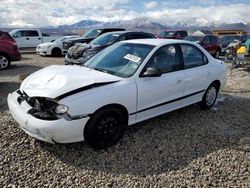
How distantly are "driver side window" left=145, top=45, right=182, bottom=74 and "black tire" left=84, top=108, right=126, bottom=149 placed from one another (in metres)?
1.03

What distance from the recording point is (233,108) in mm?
6273

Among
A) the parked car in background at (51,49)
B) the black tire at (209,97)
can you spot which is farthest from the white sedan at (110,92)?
the parked car in background at (51,49)

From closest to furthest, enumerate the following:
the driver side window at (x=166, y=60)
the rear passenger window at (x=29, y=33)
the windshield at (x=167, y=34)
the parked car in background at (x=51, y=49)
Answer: the driver side window at (x=166, y=60)
the parked car in background at (x=51, y=49)
the rear passenger window at (x=29, y=33)
the windshield at (x=167, y=34)

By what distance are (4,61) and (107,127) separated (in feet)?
27.6

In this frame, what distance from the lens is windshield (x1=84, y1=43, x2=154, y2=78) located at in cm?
446

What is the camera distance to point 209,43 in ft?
54.5

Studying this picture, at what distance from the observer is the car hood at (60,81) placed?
12.2 feet

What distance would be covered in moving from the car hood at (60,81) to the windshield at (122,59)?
0.23 meters

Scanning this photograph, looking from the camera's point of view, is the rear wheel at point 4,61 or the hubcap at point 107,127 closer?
the hubcap at point 107,127

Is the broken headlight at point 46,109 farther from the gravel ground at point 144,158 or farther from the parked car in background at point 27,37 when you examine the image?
the parked car in background at point 27,37

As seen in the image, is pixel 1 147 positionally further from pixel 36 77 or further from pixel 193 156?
pixel 193 156

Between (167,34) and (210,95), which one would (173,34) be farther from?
(210,95)

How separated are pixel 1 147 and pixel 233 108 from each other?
16.2ft

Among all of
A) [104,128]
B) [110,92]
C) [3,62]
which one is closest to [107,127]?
[104,128]
